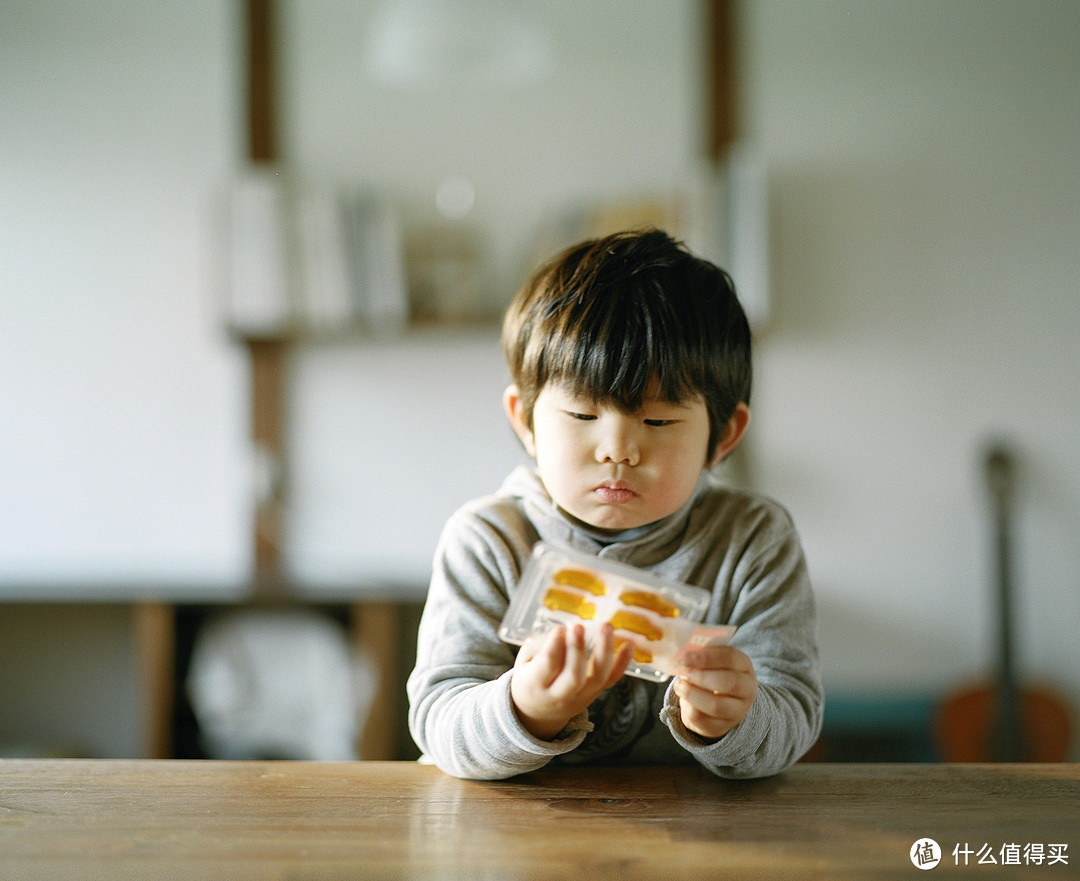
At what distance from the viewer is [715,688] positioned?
1.86ft

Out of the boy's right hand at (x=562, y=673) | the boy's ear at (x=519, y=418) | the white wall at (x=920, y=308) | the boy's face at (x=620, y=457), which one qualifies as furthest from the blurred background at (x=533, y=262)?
the boy's right hand at (x=562, y=673)

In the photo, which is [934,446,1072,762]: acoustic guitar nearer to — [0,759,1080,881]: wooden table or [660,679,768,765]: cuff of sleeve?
[0,759,1080,881]: wooden table

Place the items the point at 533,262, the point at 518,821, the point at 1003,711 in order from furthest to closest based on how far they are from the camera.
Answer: the point at 533,262 < the point at 1003,711 < the point at 518,821

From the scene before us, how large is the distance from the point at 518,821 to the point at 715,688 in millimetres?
148

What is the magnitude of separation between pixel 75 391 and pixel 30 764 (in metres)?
2.27

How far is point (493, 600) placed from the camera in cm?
74

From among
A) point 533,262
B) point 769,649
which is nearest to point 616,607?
point 769,649

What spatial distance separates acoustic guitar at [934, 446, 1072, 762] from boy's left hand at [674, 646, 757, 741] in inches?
81.7

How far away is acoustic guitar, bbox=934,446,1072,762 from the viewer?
2309mm

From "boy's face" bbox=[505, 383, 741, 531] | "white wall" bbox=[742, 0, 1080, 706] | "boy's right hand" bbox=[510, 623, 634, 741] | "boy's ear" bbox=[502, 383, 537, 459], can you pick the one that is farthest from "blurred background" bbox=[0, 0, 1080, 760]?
"boy's right hand" bbox=[510, 623, 634, 741]

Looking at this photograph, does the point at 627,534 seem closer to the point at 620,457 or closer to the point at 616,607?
the point at 620,457

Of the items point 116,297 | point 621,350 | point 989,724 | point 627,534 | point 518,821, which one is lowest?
point 989,724

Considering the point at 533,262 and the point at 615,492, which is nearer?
the point at 615,492

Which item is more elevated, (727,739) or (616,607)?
(616,607)
